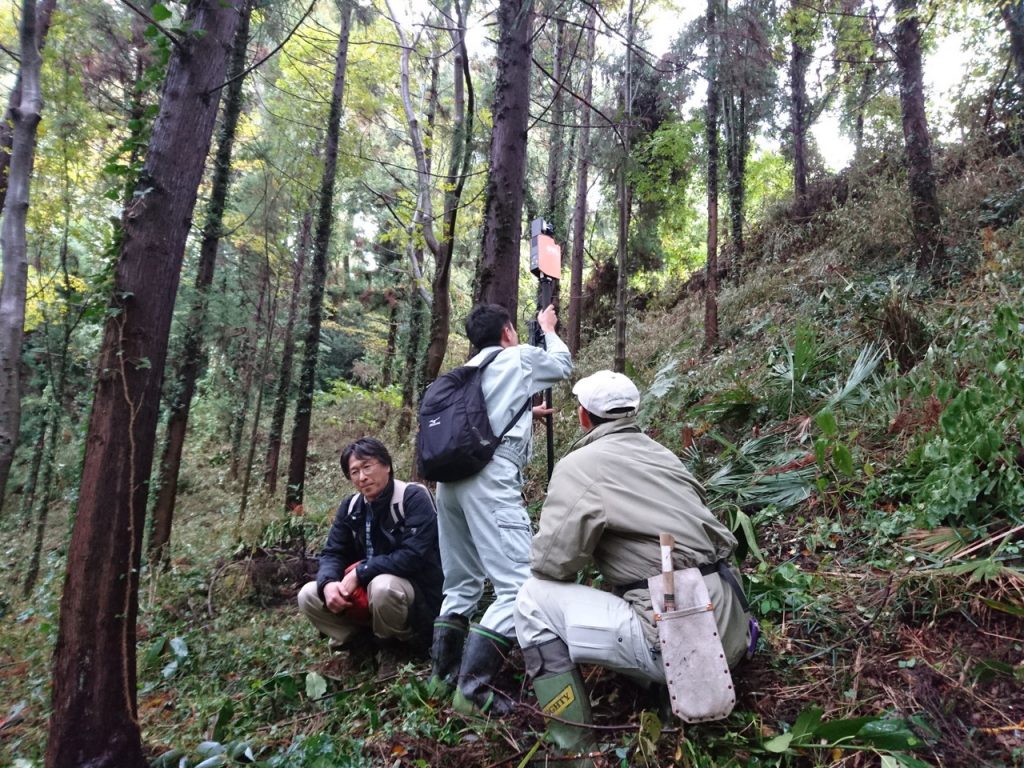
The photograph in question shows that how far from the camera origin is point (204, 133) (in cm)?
329

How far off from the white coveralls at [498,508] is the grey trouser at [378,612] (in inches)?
12.1

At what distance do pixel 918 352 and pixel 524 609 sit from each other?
4558mm

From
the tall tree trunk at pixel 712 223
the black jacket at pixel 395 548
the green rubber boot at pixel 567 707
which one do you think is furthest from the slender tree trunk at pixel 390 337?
the green rubber boot at pixel 567 707

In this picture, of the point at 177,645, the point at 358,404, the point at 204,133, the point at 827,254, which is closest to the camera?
the point at 204,133

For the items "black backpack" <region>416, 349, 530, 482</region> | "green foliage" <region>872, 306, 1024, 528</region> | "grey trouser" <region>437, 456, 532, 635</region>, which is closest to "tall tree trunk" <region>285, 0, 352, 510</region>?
"grey trouser" <region>437, 456, 532, 635</region>

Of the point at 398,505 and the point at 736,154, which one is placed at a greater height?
the point at 736,154

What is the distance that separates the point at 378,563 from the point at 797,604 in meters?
2.44

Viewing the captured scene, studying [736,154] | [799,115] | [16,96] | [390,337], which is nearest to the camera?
[16,96]

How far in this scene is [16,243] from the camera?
3830 millimetres

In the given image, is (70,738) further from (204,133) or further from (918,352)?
(918,352)

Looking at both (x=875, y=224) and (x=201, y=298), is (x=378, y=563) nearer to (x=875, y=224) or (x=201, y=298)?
(x=201, y=298)

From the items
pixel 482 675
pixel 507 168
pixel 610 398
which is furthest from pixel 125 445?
pixel 507 168

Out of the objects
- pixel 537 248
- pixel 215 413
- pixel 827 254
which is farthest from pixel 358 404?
pixel 537 248

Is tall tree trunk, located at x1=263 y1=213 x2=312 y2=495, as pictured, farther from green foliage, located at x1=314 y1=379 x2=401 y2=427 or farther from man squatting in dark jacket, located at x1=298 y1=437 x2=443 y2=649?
man squatting in dark jacket, located at x1=298 y1=437 x2=443 y2=649
